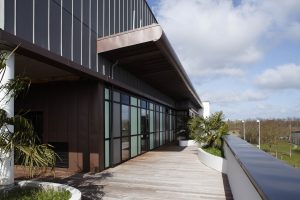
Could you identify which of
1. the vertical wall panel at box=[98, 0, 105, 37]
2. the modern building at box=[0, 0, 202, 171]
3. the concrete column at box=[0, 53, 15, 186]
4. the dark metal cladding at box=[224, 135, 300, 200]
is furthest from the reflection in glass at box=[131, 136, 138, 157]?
the dark metal cladding at box=[224, 135, 300, 200]

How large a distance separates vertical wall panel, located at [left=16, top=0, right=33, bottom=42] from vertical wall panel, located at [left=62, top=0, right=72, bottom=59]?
4.52 ft

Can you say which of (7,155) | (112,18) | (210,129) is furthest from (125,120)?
(7,155)

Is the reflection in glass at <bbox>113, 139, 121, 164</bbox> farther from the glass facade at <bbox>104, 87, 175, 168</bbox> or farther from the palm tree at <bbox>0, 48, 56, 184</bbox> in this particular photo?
the palm tree at <bbox>0, 48, 56, 184</bbox>

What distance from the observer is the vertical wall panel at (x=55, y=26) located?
7180 millimetres

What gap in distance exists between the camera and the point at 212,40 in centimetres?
2300

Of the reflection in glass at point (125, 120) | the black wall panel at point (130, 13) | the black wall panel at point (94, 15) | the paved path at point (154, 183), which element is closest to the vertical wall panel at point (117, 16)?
the black wall panel at point (130, 13)

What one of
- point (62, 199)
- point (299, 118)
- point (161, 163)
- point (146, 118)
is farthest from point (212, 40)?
point (299, 118)

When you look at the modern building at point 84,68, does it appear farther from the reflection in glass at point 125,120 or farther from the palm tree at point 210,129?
the palm tree at point 210,129

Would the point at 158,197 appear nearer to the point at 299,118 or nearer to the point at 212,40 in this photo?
the point at 212,40

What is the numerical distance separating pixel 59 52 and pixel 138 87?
7.55 meters

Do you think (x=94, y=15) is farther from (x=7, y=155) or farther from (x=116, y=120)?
(x=7, y=155)

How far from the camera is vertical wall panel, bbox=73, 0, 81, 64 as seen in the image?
27.5 ft

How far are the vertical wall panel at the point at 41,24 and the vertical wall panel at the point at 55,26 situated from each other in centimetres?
21

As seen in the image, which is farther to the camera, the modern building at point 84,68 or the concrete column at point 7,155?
the modern building at point 84,68
